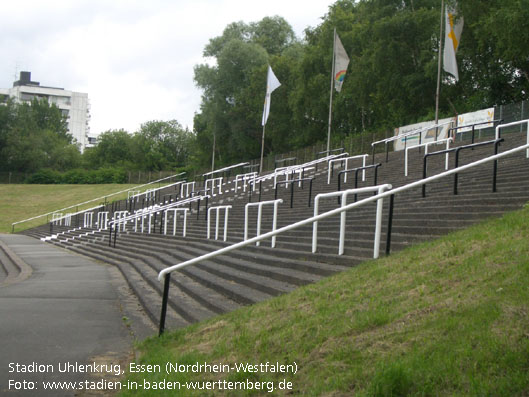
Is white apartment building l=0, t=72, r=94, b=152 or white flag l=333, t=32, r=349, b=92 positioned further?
white apartment building l=0, t=72, r=94, b=152

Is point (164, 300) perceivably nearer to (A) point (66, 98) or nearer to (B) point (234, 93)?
(B) point (234, 93)

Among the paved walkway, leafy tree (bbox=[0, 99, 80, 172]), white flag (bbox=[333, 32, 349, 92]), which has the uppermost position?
white flag (bbox=[333, 32, 349, 92])

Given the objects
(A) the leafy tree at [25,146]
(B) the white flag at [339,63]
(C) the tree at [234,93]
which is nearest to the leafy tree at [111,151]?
(A) the leafy tree at [25,146]

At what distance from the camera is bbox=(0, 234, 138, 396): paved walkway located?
5.88m

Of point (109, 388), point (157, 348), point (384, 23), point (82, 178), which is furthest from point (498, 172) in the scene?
point (82, 178)

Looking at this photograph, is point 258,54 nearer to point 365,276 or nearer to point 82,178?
point 82,178

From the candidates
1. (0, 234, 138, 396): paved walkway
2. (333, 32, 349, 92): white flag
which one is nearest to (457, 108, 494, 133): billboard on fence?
(333, 32, 349, 92): white flag

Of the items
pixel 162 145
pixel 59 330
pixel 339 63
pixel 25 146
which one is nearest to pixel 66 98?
pixel 162 145

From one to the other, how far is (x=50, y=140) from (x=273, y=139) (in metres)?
38.9

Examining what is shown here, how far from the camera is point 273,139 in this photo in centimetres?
5453

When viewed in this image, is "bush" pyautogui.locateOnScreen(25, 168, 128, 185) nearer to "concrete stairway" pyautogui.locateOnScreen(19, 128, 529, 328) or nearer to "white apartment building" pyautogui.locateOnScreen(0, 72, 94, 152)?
"concrete stairway" pyautogui.locateOnScreen(19, 128, 529, 328)

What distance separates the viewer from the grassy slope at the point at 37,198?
4899cm

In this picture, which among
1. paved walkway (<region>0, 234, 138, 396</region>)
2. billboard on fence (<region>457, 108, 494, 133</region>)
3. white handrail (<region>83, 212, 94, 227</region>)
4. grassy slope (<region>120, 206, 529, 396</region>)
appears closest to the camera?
grassy slope (<region>120, 206, 529, 396</region>)

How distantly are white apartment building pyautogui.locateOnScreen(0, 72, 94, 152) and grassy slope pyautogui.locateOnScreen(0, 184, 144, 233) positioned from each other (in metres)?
70.0
